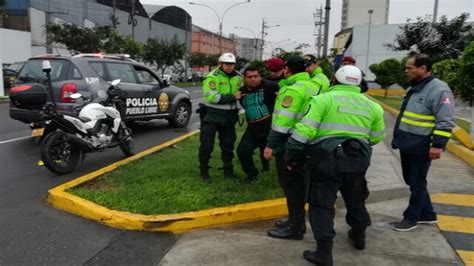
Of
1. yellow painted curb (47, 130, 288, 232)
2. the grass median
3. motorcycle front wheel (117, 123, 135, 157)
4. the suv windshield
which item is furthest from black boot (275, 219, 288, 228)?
the suv windshield

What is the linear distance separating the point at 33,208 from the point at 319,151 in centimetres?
339

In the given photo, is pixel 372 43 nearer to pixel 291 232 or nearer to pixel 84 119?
pixel 84 119

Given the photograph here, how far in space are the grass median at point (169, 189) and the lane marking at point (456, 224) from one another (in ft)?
5.85

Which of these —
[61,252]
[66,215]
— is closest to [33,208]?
[66,215]

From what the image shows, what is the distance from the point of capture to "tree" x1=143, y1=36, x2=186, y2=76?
42606 millimetres

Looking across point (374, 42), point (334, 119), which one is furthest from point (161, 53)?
point (334, 119)

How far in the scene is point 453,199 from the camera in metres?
5.79

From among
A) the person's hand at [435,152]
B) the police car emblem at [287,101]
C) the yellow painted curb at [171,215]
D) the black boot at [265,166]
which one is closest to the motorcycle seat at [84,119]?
the yellow painted curb at [171,215]

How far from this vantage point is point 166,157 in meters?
7.50

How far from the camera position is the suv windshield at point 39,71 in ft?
28.3

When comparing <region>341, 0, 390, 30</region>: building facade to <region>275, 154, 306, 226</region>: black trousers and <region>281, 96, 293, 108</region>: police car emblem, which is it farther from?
<region>281, 96, 293, 108</region>: police car emblem

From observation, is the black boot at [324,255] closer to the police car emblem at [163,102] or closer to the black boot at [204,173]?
the black boot at [204,173]

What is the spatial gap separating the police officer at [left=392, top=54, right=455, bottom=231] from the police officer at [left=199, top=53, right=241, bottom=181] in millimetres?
1939

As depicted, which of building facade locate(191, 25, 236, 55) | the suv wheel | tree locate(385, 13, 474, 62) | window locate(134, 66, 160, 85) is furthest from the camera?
building facade locate(191, 25, 236, 55)
